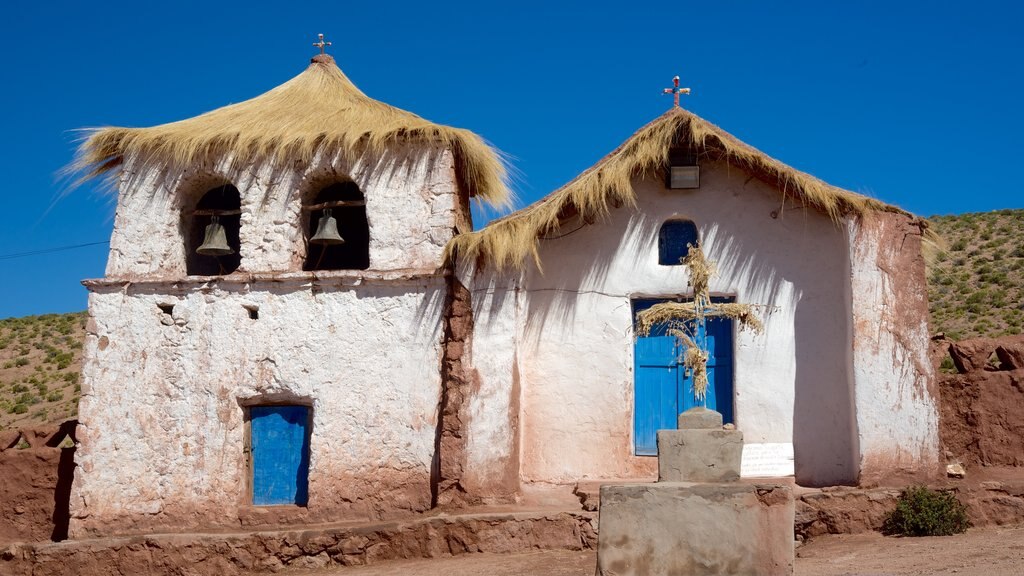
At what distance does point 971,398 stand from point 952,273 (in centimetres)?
1553

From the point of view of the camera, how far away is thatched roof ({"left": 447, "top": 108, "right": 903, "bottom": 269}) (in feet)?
33.9

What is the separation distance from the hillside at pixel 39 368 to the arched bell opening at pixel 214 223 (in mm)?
11127

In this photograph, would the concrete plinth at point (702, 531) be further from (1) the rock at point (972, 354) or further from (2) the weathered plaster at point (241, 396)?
(1) the rock at point (972, 354)

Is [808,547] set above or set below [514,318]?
below

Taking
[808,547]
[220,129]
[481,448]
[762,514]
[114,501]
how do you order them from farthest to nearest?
[220,129] < [114,501] < [481,448] < [808,547] < [762,514]

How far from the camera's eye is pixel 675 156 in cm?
1106

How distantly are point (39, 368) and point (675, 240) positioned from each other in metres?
22.0

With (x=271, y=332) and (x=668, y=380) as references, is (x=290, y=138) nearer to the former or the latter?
(x=271, y=332)

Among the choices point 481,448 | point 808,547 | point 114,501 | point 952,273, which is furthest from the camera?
point 952,273

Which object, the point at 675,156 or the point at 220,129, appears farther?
the point at 220,129

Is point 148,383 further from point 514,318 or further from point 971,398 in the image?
point 971,398

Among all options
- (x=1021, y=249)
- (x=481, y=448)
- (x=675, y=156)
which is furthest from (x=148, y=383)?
(x=1021, y=249)

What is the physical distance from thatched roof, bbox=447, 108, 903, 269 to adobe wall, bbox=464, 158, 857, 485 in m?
0.32

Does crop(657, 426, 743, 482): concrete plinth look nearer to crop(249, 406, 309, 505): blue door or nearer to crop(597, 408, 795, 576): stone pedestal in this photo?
crop(597, 408, 795, 576): stone pedestal
